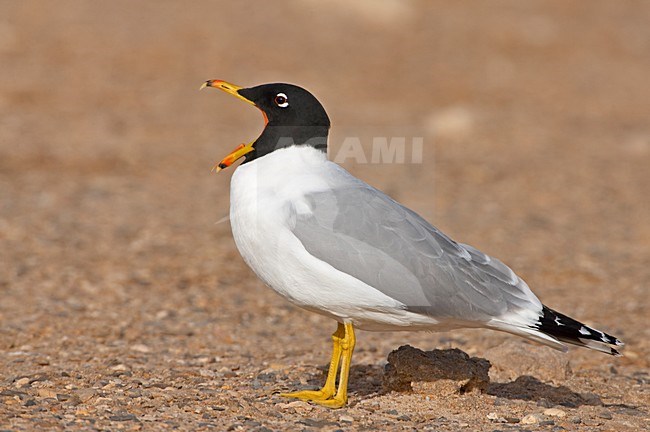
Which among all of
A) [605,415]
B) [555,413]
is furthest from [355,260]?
[605,415]

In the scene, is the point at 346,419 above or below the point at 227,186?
below

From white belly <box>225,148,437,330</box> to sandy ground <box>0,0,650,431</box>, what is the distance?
0.53 m

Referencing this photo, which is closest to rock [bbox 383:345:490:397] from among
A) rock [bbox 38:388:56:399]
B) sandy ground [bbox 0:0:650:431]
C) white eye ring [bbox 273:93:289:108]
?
sandy ground [bbox 0:0:650:431]

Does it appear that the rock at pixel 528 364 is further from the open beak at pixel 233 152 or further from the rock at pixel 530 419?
the open beak at pixel 233 152

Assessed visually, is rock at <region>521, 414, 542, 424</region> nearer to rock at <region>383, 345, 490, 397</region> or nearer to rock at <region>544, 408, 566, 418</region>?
rock at <region>544, 408, 566, 418</region>

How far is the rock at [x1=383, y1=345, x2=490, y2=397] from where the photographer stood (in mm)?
5043

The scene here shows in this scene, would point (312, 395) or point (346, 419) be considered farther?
point (312, 395)

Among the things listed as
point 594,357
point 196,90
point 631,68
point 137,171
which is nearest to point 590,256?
point 594,357

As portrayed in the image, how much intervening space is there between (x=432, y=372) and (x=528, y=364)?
1.00 metres

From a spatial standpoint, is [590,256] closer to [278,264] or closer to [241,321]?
[241,321]

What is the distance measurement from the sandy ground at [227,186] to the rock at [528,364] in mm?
14

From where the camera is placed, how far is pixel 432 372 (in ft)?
16.5

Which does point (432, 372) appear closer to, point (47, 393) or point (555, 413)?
point (555, 413)

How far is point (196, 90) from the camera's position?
52.3ft
